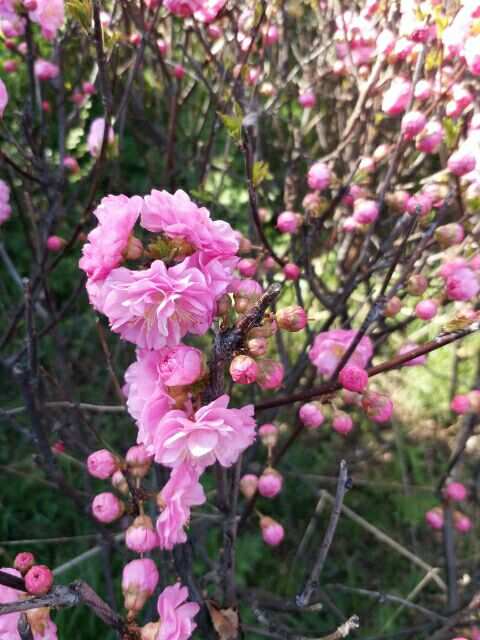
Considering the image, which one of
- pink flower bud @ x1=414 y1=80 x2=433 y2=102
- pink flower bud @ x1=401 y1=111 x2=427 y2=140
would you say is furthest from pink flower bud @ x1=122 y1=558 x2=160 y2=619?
pink flower bud @ x1=414 y1=80 x2=433 y2=102

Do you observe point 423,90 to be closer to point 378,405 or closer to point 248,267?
point 248,267

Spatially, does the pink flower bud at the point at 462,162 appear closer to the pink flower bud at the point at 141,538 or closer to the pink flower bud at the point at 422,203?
the pink flower bud at the point at 422,203

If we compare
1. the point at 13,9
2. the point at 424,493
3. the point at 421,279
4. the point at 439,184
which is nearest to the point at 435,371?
the point at 424,493

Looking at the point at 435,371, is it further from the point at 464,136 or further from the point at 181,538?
the point at 181,538

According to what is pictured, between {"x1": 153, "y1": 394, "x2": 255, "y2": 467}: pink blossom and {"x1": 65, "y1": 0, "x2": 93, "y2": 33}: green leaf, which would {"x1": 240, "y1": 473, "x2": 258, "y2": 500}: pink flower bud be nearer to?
{"x1": 153, "y1": 394, "x2": 255, "y2": 467}: pink blossom

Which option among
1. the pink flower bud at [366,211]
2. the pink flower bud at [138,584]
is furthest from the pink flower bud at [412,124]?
the pink flower bud at [138,584]

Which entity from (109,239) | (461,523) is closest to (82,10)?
(109,239)
